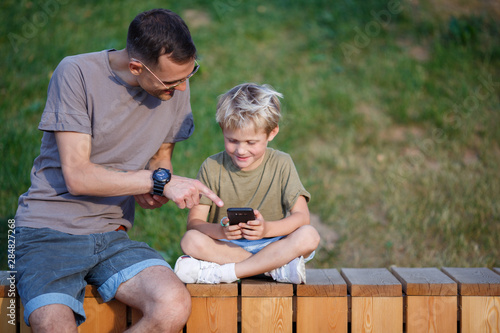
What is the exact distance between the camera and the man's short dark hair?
2.88m

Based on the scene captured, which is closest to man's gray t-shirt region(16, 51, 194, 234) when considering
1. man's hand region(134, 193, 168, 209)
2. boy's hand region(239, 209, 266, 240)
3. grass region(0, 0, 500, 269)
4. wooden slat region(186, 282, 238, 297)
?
man's hand region(134, 193, 168, 209)

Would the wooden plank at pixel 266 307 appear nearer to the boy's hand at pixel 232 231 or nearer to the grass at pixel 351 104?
the boy's hand at pixel 232 231

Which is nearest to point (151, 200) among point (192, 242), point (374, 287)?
point (192, 242)

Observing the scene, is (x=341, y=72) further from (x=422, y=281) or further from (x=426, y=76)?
(x=422, y=281)

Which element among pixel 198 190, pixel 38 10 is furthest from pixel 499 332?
pixel 38 10

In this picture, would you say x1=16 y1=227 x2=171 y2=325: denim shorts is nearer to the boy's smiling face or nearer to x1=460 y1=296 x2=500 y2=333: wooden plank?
the boy's smiling face

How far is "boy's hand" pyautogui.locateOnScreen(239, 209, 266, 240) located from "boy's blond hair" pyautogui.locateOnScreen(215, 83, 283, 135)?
1.79 feet

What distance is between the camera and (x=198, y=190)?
2979mm

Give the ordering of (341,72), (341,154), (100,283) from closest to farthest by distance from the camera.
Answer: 1. (100,283)
2. (341,154)
3. (341,72)

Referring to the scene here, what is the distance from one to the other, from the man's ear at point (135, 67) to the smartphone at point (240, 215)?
0.95 m

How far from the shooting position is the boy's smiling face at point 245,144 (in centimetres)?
309

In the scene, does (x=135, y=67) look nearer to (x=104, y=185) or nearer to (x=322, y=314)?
(x=104, y=185)

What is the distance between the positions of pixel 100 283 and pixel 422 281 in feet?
6.06

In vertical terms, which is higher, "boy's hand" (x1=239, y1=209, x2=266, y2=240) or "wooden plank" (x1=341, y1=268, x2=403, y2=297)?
"boy's hand" (x1=239, y1=209, x2=266, y2=240)
